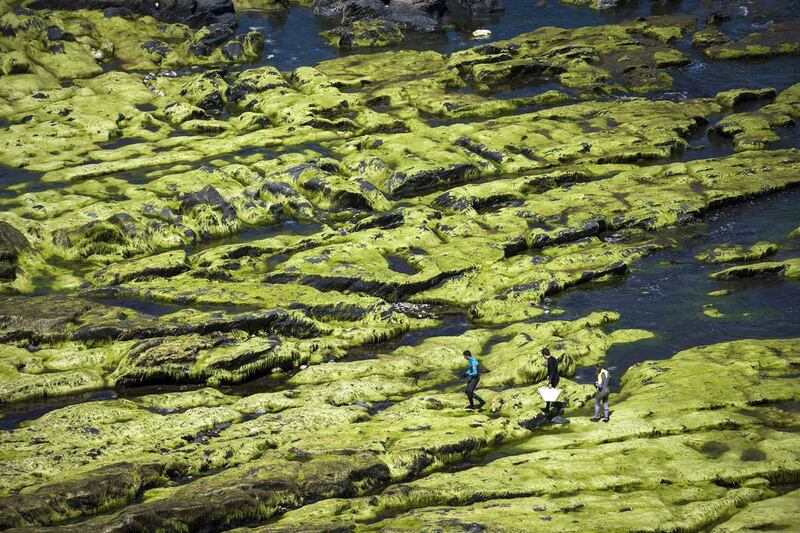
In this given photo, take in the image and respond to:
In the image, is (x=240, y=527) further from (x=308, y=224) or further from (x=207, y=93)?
(x=207, y=93)

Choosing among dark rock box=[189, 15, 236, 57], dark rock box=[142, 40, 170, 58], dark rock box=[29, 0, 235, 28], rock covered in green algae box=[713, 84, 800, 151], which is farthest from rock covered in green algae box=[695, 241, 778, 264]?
dark rock box=[29, 0, 235, 28]

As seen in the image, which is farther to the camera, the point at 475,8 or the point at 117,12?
the point at 475,8

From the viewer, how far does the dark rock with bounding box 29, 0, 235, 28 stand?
363ft

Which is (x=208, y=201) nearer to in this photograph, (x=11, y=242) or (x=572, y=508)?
(x=11, y=242)

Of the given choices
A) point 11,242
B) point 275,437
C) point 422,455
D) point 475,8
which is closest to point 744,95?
point 475,8

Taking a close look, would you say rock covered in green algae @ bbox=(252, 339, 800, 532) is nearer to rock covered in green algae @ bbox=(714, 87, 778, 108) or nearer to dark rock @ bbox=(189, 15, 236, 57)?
rock covered in green algae @ bbox=(714, 87, 778, 108)

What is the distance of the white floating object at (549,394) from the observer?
3403 centimetres

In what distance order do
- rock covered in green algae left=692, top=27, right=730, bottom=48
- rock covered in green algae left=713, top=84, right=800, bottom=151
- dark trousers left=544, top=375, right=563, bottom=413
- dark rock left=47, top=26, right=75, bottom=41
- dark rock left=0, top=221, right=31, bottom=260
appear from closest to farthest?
dark trousers left=544, top=375, right=563, bottom=413 < dark rock left=0, top=221, right=31, bottom=260 < rock covered in green algae left=713, top=84, right=800, bottom=151 < rock covered in green algae left=692, top=27, right=730, bottom=48 < dark rock left=47, top=26, right=75, bottom=41

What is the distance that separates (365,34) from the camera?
10912 centimetres

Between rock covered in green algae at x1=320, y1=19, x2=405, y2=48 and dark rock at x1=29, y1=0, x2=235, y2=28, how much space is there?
1817 cm

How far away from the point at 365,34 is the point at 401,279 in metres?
67.6

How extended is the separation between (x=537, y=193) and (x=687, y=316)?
2177 cm

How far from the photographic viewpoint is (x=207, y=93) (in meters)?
87.3

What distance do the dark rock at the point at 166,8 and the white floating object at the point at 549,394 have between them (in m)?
95.4
